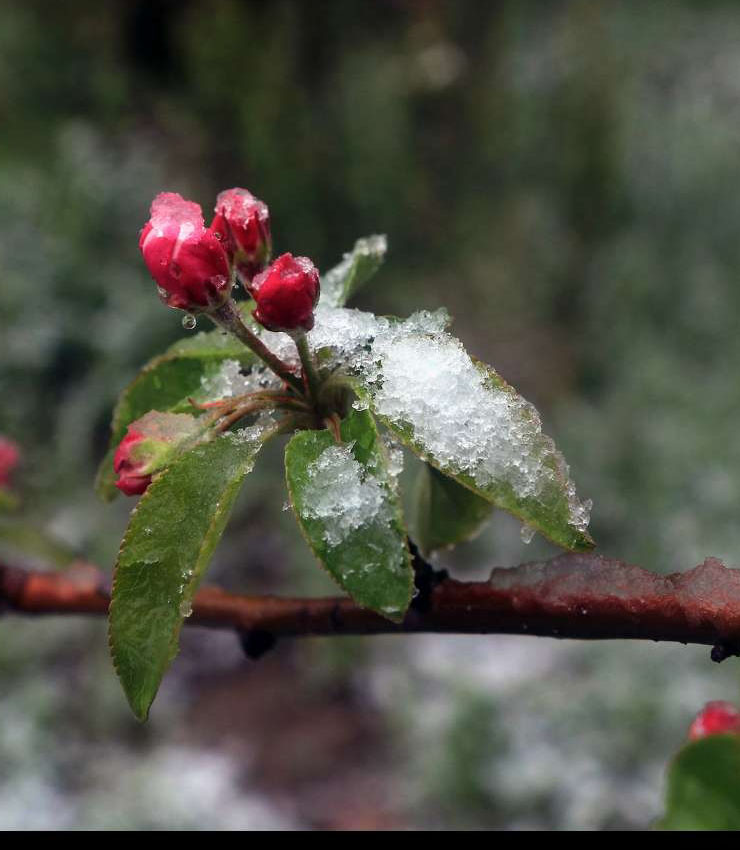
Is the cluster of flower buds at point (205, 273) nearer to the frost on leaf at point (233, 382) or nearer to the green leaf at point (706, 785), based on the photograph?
the frost on leaf at point (233, 382)

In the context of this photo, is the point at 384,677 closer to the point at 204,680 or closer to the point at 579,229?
the point at 204,680

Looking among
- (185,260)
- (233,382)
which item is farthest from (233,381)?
(185,260)

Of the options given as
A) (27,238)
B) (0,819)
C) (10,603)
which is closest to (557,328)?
(27,238)

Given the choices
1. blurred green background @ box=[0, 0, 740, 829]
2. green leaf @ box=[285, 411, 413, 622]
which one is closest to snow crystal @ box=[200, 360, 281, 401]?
green leaf @ box=[285, 411, 413, 622]

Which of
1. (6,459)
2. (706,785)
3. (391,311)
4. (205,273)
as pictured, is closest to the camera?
(706,785)

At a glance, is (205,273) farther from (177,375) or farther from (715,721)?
(715,721)

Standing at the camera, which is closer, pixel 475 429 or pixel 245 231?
pixel 475 429
